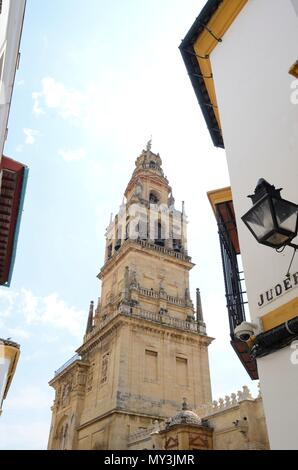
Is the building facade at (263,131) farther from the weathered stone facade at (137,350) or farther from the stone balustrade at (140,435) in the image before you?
the stone balustrade at (140,435)

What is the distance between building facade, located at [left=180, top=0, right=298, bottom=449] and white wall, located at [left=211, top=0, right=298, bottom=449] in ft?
0.03

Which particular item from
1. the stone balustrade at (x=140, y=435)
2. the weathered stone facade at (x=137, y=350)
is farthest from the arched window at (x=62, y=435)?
the stone balustrade at (x=140, y=435)

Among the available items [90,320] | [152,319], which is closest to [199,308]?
[152,319]

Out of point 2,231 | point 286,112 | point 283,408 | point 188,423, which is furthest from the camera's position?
point 188,423

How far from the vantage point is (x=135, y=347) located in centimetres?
2900

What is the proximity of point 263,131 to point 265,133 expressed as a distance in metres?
0.07

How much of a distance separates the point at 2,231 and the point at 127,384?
1888cm

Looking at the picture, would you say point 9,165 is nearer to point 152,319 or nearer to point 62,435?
point 152,319

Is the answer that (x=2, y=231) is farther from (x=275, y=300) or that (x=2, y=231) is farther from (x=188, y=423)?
(x=188, y=423)

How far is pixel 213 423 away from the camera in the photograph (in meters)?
20.0

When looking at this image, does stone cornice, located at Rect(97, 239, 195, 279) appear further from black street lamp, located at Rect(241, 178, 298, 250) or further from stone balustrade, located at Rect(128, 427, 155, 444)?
black street lamp, located at Rect(241, 178, 298, 250)

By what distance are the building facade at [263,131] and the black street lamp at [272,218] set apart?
0.73 m

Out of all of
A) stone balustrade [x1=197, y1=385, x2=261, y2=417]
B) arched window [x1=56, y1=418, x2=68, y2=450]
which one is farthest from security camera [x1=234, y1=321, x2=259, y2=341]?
arched window [x1=56, y1=418, x2=68, y2=450]
